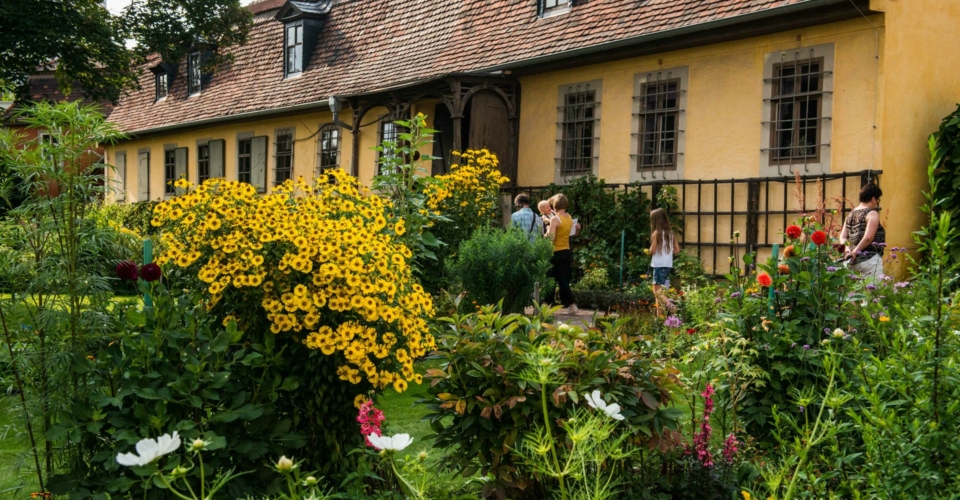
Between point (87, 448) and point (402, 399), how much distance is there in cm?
348

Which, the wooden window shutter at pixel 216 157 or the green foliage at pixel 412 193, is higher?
the wooden window shutter at pixel 216 157

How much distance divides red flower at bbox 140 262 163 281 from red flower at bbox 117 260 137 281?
82mm

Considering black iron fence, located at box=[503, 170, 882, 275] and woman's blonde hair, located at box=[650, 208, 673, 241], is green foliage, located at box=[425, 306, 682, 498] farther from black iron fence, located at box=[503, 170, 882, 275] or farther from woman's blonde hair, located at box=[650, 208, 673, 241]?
black iron fence, located at box=[503, 170, 882, 275]

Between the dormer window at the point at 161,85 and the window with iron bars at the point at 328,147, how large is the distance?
9202 millimetres

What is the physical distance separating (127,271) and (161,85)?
26150 mm

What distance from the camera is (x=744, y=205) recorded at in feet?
41.5

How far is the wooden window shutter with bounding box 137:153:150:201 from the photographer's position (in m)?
27.9

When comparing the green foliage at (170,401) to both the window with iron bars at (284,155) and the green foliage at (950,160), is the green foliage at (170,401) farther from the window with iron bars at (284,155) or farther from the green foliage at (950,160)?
the window with iron bars at (284,155)

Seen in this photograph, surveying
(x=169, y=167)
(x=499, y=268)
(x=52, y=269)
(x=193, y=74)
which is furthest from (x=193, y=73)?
(x=52, y=269)

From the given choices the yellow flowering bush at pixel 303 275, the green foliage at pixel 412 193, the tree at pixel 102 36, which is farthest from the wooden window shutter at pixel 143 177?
the yellow flowering bush at pixel 303 275

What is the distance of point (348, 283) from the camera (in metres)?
3.91

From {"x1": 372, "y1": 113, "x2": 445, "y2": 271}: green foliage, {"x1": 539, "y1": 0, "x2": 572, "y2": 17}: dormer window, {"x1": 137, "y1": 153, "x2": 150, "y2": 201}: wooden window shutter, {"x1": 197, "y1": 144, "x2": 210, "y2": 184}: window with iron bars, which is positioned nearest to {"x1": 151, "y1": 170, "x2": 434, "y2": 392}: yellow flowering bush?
{"x1": 372, "y1": 113, "x2": 445, "y2": 271}: green foliage

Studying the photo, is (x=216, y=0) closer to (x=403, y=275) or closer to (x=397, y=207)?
(x=397, y=207)

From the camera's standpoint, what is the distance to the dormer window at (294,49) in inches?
885
